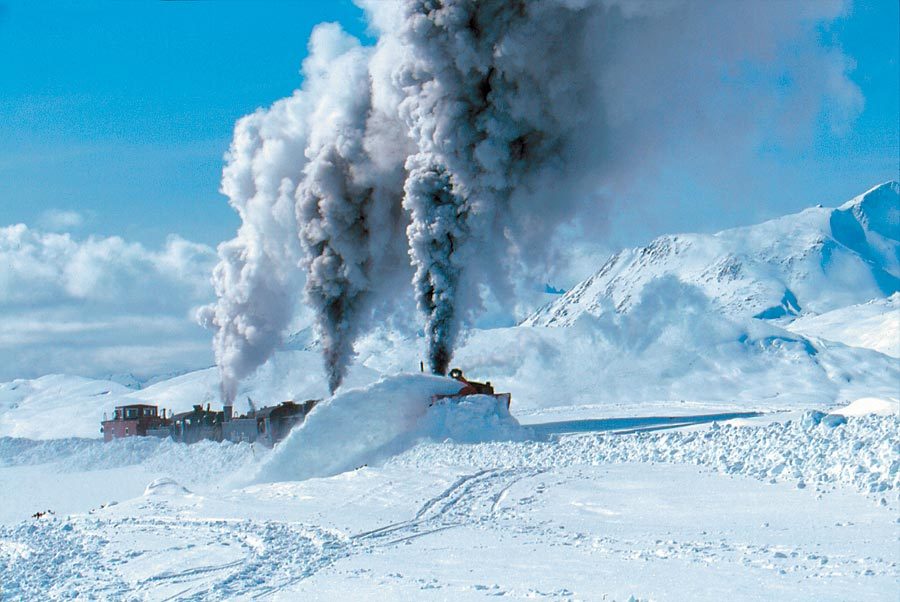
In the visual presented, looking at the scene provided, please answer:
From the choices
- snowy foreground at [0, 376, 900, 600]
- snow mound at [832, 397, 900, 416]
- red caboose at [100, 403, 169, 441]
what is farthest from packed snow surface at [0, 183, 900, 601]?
red caboose at [100, 403, 169, 441]

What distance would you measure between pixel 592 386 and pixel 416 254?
4309cm

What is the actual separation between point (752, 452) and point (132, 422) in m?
47.1

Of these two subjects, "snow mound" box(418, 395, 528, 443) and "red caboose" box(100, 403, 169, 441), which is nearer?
"snow mound" box(418, 395, 528, 443)

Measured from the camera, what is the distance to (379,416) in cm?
2708

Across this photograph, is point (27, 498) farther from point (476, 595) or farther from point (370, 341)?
point (370, 341)

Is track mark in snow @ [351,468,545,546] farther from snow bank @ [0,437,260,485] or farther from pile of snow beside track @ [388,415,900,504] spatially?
snow bank @ [0,437,260,485]

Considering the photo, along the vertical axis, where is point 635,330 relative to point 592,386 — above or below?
above

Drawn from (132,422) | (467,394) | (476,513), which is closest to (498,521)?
(476,513)

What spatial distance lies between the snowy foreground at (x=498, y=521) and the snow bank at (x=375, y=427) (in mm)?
67

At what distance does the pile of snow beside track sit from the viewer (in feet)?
51.0

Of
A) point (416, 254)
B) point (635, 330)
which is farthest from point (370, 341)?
point (416, 254)

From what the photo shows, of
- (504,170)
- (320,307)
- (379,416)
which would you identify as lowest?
(379,416)

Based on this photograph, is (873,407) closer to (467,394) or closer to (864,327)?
(467,394)

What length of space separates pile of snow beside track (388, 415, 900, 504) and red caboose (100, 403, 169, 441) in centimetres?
3672
